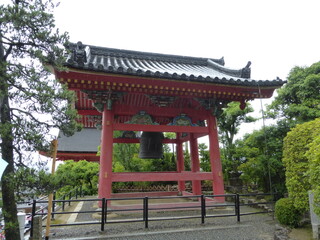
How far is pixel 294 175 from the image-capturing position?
512cm

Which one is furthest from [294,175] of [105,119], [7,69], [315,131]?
[7,69]

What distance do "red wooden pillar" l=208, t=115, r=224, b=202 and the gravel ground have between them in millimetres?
1057

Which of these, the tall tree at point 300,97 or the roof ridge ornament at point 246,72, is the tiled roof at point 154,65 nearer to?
the roof ridge ornament at point 246,72

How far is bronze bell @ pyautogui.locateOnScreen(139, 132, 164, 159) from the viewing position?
771 centimetres

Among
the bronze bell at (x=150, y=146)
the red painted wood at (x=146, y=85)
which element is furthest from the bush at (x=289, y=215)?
the bronze bell at (x=150, y=146)

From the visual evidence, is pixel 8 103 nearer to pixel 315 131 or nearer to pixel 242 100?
pixel 315 131

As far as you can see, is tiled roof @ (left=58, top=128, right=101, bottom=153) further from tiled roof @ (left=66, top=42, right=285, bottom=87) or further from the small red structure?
the small red structure

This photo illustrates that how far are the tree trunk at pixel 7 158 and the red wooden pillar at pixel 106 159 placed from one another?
3245 mm

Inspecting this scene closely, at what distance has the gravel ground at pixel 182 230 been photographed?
438 cm

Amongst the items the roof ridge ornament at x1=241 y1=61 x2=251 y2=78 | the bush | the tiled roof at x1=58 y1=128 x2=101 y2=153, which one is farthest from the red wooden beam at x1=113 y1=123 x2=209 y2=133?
the tiled roof at x1=58 y1=128 x2=101 y2=153

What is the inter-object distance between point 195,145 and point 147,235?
480cm

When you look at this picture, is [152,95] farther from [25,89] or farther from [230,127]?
[230,127]

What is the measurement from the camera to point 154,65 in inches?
340

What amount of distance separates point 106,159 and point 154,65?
4.34 meters
